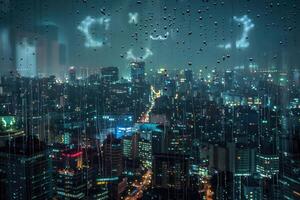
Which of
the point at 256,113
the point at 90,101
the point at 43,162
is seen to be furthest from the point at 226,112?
the point at 43,162

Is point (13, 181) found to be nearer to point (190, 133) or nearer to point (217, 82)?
point (190, 133)

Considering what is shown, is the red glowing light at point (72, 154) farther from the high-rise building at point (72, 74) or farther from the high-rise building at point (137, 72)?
the high-rise building at point (137, 72)

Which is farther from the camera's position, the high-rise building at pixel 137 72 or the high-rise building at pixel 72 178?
the high-rise building at pixel 137 72

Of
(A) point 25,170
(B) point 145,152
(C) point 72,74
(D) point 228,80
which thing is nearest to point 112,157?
(B) point 145,152

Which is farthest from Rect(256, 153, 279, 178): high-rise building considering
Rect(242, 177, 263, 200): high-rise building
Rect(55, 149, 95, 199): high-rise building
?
Rect(55, 149, 95, 199): high-rise building

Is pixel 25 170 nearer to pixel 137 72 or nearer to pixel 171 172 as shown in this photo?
pixel 171 172

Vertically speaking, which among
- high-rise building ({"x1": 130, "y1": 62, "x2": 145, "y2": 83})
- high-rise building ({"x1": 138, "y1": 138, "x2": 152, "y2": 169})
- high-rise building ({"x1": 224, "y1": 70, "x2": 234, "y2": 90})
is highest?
high-rise building ({"x1": 130, "y1": 62, "x2": 145, "y2": 83})

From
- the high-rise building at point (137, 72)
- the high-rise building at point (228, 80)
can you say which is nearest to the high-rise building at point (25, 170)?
the high-rise building at point (137, 72)

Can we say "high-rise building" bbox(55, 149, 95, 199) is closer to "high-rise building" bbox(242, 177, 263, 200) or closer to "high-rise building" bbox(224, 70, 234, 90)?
"high-rise building" bbox(242, 177, 263, 200)
